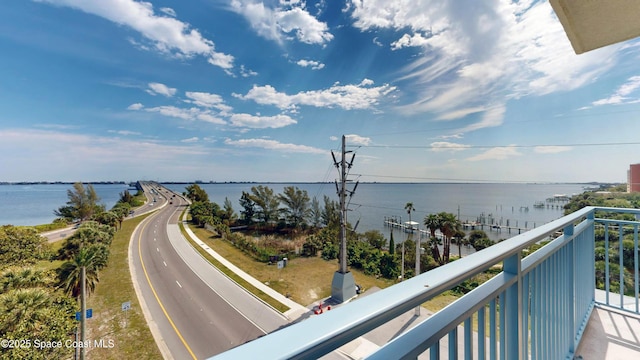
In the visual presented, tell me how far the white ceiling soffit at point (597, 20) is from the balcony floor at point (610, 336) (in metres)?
1.68

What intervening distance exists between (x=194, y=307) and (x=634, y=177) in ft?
90.6

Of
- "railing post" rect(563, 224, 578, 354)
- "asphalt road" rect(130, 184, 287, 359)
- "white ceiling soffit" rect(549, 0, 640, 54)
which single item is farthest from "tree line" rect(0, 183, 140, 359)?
"white ceiling soffit" rect(549, 0, 640, 54)

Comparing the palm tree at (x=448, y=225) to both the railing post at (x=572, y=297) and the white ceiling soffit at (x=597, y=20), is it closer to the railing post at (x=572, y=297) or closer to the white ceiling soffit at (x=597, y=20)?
the railing post at (x=572, y=297)

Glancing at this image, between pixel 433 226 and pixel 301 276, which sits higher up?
pixel 433 226

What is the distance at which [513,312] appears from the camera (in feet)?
2.32

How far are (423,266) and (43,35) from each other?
2645 cm

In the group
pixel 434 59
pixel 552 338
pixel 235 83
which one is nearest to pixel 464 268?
pixel 552 338

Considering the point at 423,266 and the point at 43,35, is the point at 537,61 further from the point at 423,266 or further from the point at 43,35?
the point at 43,35

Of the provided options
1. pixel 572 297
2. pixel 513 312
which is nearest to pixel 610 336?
pixel 572 297

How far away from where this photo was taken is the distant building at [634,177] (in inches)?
576

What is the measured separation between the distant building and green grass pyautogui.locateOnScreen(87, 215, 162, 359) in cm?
2588

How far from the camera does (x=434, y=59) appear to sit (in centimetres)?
1314

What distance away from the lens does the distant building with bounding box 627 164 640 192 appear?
48.0 feet

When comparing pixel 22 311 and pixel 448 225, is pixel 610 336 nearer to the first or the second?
pixel 22 311
